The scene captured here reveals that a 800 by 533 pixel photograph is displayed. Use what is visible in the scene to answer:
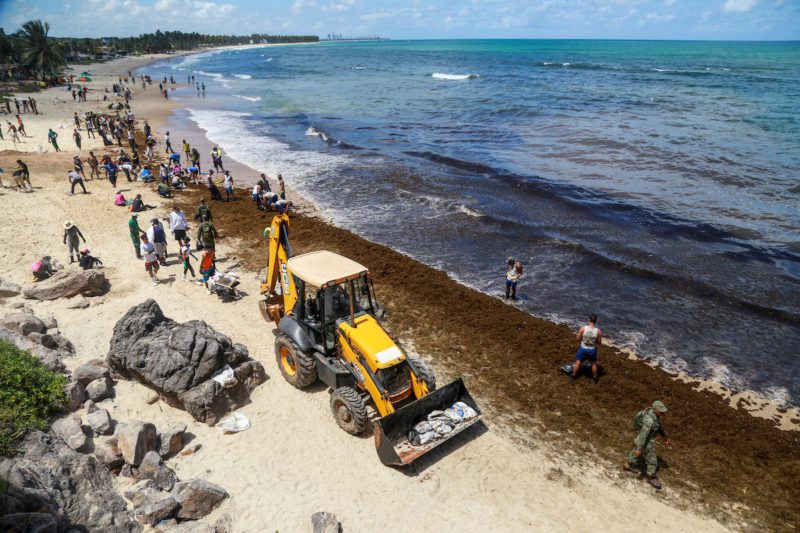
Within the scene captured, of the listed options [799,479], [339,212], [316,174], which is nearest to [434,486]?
[799,479]

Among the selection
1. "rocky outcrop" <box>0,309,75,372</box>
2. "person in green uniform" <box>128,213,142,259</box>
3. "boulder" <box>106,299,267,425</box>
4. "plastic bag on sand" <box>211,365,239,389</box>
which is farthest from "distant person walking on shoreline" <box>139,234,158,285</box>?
"plastic bag on sand" <box>211,365,239,389</box>

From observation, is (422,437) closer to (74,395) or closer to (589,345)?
(589,345)

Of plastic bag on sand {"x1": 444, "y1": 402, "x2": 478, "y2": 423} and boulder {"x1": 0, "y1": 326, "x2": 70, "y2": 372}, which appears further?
boulder {"x1": 0, "y1": 326, "x2": 70, "y2": 372}

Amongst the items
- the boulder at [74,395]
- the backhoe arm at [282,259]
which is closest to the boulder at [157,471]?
the boulder at [74,395]

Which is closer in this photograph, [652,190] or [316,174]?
[652,190]

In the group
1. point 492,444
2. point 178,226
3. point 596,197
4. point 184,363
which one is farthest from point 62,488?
point 596,197

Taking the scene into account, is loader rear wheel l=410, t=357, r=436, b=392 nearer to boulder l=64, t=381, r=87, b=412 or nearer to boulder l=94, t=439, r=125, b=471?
boulder l=94, t=439, r=125, b=471

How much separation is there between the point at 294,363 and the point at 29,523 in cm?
457

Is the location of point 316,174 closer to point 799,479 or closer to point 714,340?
point 714,340

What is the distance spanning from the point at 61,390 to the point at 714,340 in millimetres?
14952

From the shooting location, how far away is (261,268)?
47.2ft

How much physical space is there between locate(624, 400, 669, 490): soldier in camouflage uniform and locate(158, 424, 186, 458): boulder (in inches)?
301

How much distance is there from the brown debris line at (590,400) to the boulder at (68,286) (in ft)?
13.7

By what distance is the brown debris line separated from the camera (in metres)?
7.68
